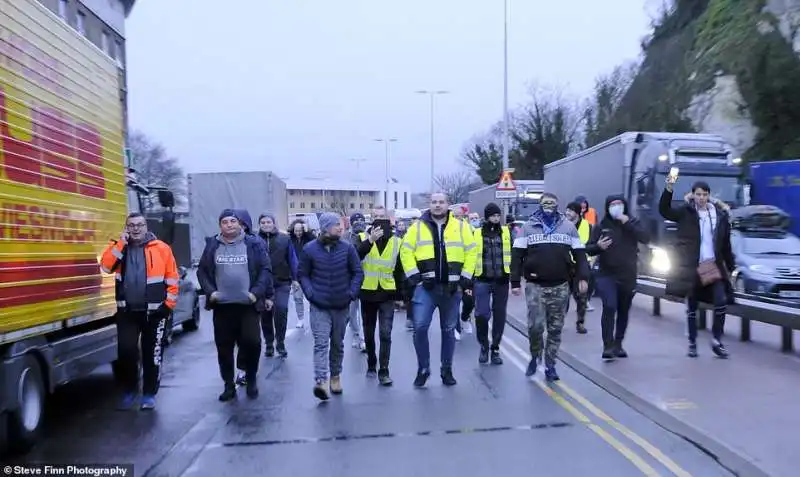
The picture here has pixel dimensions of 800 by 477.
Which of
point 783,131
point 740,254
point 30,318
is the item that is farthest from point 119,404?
point 783,131

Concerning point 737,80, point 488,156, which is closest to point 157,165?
point 488,156

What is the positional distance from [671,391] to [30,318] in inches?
234

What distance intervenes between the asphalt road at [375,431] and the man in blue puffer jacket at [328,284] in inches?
23.0

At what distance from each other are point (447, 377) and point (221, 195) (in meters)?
15.9

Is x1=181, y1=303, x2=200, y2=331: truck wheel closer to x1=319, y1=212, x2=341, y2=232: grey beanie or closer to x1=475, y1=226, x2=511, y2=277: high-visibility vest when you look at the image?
x1=475, y1=226, x2=511, y2=277: high-visibility vest

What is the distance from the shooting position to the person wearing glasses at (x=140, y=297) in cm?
756

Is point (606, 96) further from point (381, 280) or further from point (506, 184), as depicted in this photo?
point (381, 280)

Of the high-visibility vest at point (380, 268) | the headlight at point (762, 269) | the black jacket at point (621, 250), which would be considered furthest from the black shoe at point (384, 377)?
the headlight at point (762, 269)

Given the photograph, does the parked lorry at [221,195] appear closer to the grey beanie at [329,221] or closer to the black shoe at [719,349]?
the grey beanie at [329,221]

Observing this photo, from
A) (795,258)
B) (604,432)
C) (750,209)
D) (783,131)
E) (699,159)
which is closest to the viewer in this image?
(604,432)

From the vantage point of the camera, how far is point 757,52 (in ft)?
108

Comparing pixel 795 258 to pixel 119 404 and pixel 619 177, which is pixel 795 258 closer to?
pixel 619 177

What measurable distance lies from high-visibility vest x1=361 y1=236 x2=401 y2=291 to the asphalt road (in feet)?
3.68

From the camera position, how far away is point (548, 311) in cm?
847
